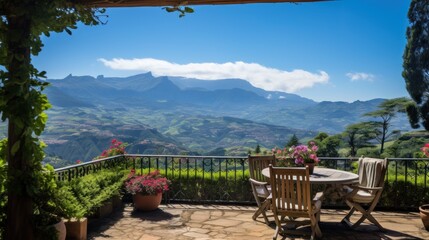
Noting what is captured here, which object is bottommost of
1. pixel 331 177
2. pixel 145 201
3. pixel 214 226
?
pixel 214 226

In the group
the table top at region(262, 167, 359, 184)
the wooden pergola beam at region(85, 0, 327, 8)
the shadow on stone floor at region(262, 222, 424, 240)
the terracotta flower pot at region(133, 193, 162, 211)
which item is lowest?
the shadow on stone floor at region(262, 222, 424, 240)

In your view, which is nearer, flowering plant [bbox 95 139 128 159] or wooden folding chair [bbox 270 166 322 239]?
wooden folding chair [bbox 270 166 322 239]

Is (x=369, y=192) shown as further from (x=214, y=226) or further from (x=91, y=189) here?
(x=91, y=189)

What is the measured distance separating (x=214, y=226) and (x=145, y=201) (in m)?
1.42


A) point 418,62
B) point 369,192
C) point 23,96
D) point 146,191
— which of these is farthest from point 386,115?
point 23,96

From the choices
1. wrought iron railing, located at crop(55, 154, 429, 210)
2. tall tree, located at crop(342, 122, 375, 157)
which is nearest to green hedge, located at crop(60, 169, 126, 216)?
wrought iron railing, located at crop(55, 154, 429, 210)

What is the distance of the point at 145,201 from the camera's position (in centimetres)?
598

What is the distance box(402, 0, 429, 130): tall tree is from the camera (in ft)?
67.1

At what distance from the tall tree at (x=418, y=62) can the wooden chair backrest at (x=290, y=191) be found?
762 inches

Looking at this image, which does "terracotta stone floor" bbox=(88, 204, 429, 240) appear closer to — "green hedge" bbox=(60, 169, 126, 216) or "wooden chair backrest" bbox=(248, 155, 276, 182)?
"green hedge" bbox=(60, 169, 126, 216)

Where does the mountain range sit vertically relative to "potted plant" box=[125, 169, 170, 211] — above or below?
above

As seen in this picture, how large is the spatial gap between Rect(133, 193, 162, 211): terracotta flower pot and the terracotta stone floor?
12cm

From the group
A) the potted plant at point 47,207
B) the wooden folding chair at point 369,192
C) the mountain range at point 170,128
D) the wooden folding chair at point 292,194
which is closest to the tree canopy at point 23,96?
the potted plant at point 47,207

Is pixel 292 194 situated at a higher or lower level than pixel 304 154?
lower
